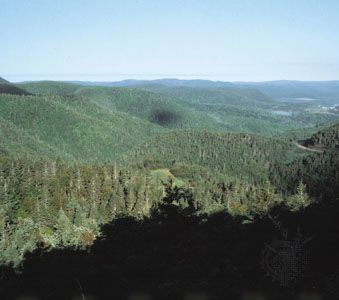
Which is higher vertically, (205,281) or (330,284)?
(330,284)

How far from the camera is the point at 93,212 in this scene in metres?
178

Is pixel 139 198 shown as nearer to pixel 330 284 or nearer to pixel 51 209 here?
pixel 51 209

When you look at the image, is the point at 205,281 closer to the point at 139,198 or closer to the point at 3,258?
the point at 3,258

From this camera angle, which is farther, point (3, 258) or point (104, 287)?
point (3, 258)

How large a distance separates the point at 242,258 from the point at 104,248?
34889 millimetres

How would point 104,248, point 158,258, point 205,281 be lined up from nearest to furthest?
point 205,281 → point 158,258 → point 104,248

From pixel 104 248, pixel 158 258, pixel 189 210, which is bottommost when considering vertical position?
pixel 104 248

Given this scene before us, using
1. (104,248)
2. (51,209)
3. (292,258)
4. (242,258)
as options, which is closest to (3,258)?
(104,248)

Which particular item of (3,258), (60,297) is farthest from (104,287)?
(3,258)

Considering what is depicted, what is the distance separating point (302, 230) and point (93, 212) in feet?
464

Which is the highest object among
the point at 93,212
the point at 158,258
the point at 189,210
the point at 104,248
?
the point at 189,210

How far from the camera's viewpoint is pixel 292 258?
35188mm

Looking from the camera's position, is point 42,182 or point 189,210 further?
point 42,182

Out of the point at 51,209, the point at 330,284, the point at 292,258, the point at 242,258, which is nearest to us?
the point at 330,284
